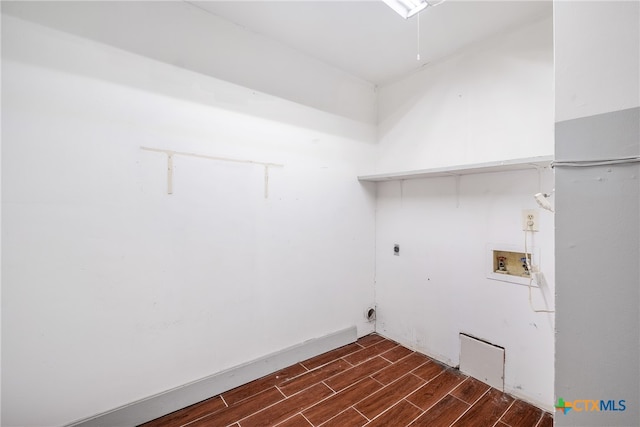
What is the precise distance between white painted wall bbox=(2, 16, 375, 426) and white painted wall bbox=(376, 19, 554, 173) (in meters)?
0.91

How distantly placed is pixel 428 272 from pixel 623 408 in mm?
1605

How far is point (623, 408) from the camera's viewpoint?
0.79m

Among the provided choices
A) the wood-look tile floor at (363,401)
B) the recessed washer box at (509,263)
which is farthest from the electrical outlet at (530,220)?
the wood-look tile floor at (363,401)

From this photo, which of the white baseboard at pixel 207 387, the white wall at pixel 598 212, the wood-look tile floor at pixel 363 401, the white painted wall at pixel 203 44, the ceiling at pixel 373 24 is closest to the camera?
the white wall at pixel 598 212

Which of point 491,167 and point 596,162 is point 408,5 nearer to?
→ point 491,167

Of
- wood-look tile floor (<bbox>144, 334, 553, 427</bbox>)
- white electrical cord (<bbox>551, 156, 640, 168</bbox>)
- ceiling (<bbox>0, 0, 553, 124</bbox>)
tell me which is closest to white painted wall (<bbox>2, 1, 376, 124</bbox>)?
ceiling (<bbox>0, 0, 553, 124</bbox>)

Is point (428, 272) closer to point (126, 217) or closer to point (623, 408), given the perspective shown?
point (623, 408)

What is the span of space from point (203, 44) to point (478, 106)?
2.09 meters

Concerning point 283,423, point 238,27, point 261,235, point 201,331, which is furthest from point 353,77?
point 283,423

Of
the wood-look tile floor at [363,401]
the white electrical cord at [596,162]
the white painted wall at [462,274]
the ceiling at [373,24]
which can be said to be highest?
the ceiling at [373,24]

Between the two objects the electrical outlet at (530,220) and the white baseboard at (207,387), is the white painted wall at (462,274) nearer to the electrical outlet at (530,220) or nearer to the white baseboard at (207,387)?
the electrical outlet at (530,220)

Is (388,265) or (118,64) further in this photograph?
(388,265)

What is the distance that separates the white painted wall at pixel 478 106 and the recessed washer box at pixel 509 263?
0.66 meters

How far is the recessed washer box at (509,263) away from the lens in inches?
71.7
